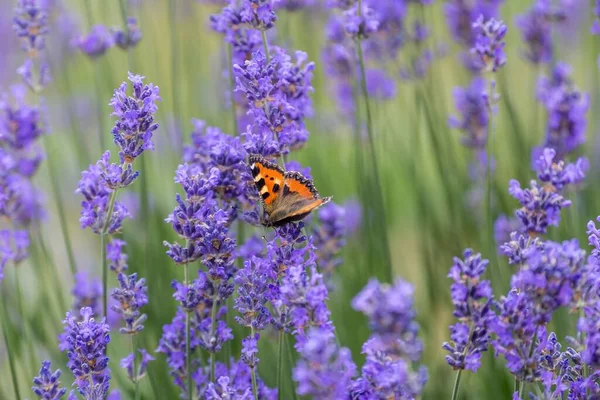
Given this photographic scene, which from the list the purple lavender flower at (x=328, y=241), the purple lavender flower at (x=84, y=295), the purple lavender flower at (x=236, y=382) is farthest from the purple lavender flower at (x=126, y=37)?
the purple lavender flower at (x=236, y=382)

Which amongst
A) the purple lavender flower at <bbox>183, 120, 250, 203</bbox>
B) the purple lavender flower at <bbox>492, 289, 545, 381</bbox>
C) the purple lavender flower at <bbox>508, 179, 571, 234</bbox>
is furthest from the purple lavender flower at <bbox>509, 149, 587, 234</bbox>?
→ the purple lavender flower at <bbox>183, 120, 250, 203</bbox>

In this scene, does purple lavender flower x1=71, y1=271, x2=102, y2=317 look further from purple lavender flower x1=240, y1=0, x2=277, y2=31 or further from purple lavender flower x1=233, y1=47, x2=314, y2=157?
purple lavender flower x1=240, y1=0, x2=277, y2=31

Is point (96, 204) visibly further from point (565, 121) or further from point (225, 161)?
point (565, 121)

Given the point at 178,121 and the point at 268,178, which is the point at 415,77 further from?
the point at 268,178

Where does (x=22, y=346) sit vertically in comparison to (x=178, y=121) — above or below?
below

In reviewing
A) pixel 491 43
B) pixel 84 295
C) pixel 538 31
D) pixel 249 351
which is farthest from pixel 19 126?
pixel 538 31

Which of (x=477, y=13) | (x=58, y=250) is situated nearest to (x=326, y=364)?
(x=477, y=13)
